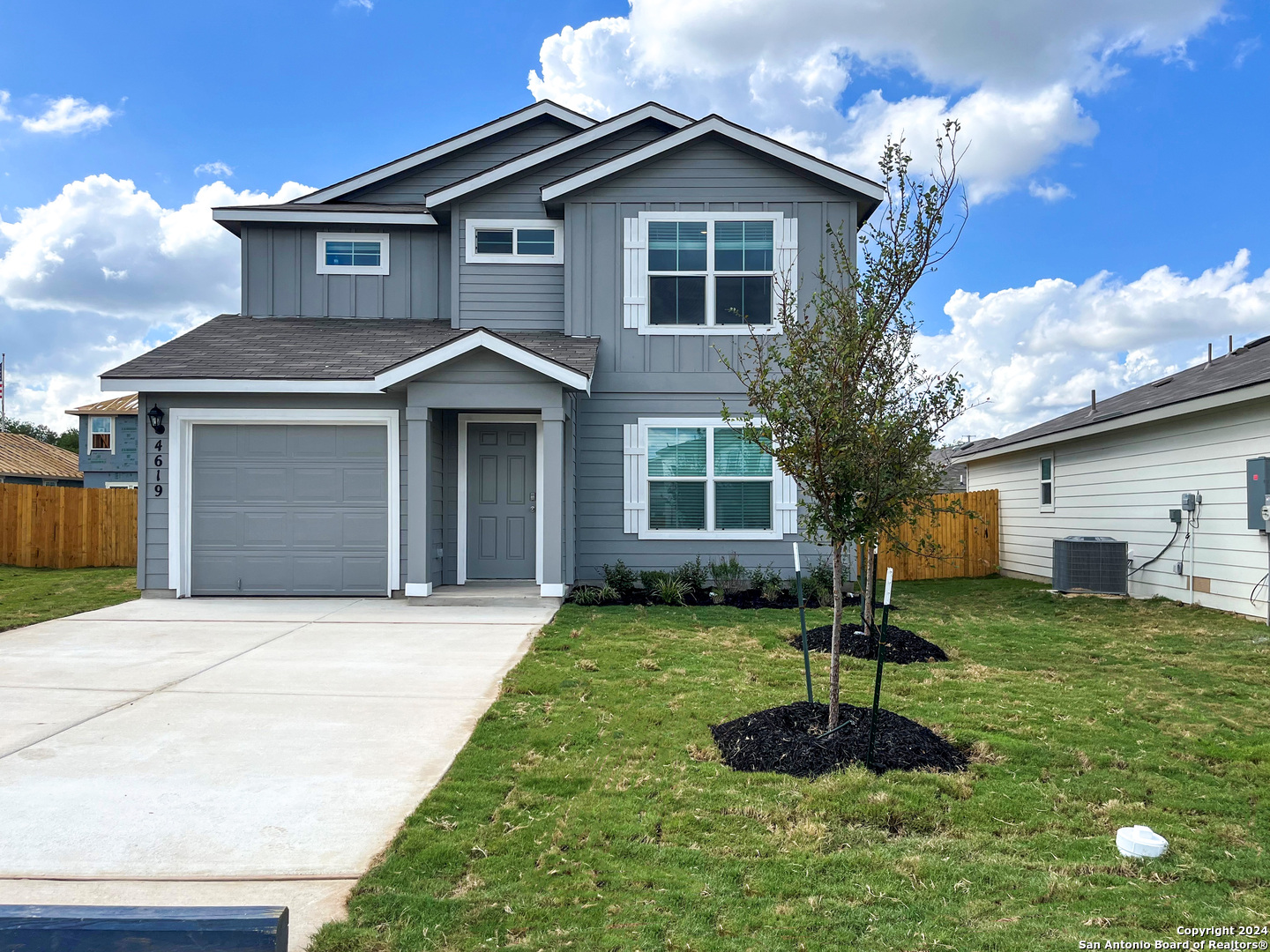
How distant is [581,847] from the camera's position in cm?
331

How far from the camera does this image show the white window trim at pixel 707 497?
36.1 ft

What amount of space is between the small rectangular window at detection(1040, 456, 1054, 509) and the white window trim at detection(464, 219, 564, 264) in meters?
9.75

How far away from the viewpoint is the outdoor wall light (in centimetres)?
1012

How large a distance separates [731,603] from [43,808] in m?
7.71

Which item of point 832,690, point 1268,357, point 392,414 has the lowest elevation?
point 832,690

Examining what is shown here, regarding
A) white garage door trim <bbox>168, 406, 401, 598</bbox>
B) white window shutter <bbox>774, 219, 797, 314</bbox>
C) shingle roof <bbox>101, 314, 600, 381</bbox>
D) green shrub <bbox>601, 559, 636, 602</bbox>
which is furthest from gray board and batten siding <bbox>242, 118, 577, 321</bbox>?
white window shutter <bbox>774, 219, 797, 314</bbox>

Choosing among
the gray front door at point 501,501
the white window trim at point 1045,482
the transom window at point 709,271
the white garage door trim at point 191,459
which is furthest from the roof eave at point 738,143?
the white window trim at point 1045,482

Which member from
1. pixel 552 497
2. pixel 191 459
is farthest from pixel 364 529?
pixel 552 497

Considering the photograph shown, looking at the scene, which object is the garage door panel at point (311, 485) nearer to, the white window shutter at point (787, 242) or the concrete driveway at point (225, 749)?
the concrete driveway at point (225, 749)

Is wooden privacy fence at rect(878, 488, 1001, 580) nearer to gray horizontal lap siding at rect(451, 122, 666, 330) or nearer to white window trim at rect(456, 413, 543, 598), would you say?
white window trim at rect(456, 413, 543, 598)

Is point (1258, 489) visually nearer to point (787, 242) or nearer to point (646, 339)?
point (787, 242)

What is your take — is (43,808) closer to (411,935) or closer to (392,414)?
(411,935)

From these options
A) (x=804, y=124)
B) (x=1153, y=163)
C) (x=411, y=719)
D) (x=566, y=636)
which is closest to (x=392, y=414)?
(x=566, y=636)

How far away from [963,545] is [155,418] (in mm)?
14517
